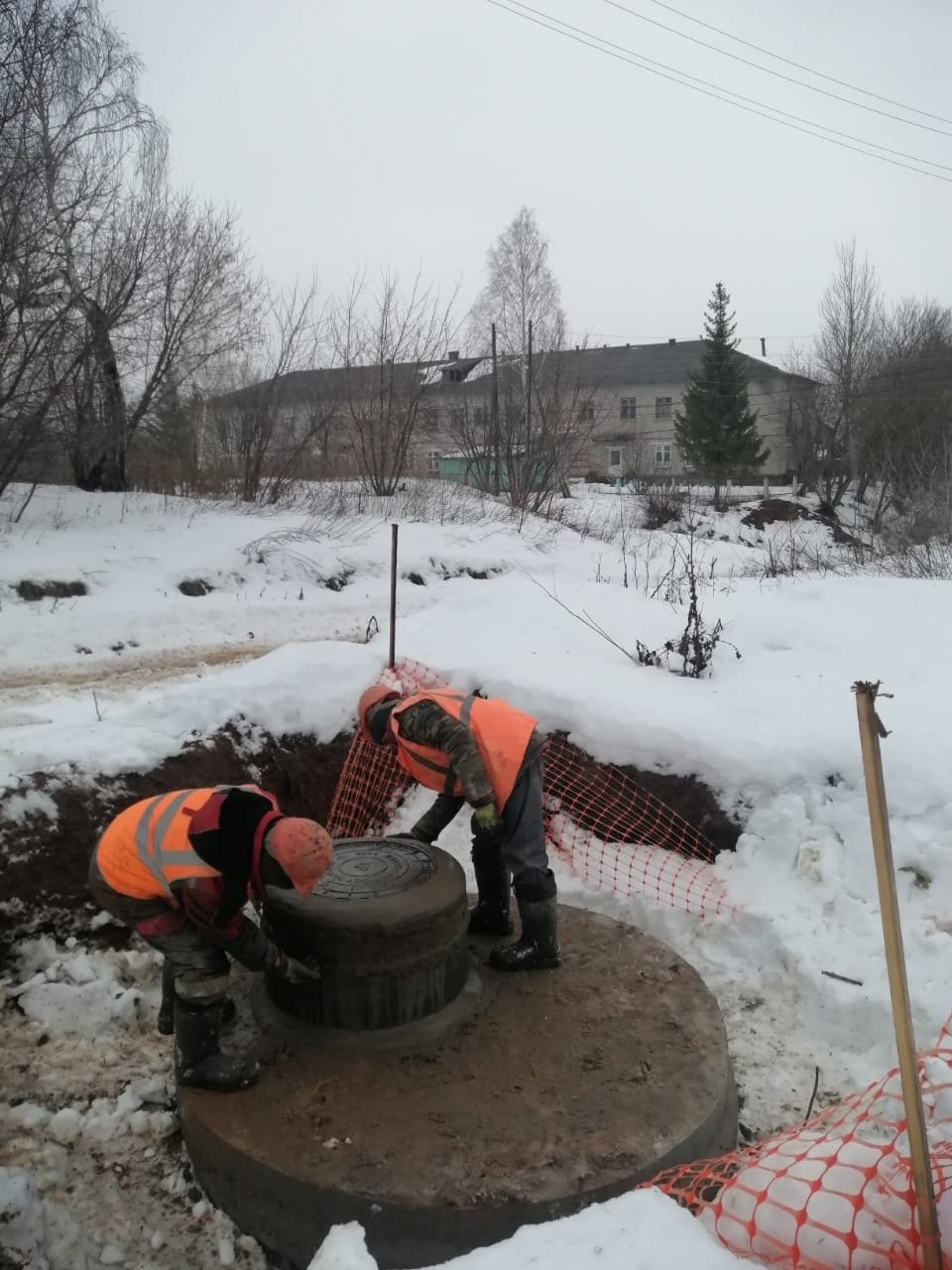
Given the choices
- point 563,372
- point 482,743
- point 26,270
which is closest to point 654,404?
point 563,372

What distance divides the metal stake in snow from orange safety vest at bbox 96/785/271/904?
2.22 metres

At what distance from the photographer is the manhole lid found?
347 cm

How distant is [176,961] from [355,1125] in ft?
2.84

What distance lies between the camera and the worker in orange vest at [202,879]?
118 inches

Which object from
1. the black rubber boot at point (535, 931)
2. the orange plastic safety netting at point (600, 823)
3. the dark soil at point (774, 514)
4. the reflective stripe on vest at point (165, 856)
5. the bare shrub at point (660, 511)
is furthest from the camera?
the dark soil at point (774, 514)

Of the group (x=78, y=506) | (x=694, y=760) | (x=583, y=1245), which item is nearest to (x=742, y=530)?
(x=78, y=506)

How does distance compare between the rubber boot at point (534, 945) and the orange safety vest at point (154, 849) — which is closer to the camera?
the orange safety vest at point (154, 849)

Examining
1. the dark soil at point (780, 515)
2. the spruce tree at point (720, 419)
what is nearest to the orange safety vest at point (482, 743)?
the dark soil at point (780, 515)

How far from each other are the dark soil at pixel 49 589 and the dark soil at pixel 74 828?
5689 mm

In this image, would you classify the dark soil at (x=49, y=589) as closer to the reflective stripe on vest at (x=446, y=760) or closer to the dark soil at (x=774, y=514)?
the reflective stripe on vest at (x=446, y=760)

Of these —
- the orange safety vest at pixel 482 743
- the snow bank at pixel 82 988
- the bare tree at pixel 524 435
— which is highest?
the bare tree at pixel 524 435

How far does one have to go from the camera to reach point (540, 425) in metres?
21.5

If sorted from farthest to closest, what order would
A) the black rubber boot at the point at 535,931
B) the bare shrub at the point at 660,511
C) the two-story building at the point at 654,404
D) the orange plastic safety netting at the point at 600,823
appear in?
1. the two-story building at the point at 654,404
2. the bare shrub at the point at 660,511
3. the orange plastic safety netting at the point at 600,823
4. the black rubber boot at the point at 535,931

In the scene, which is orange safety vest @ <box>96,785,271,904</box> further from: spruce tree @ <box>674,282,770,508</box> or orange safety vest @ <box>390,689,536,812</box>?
spruce tree @ <box>674,282,770,508</box>
